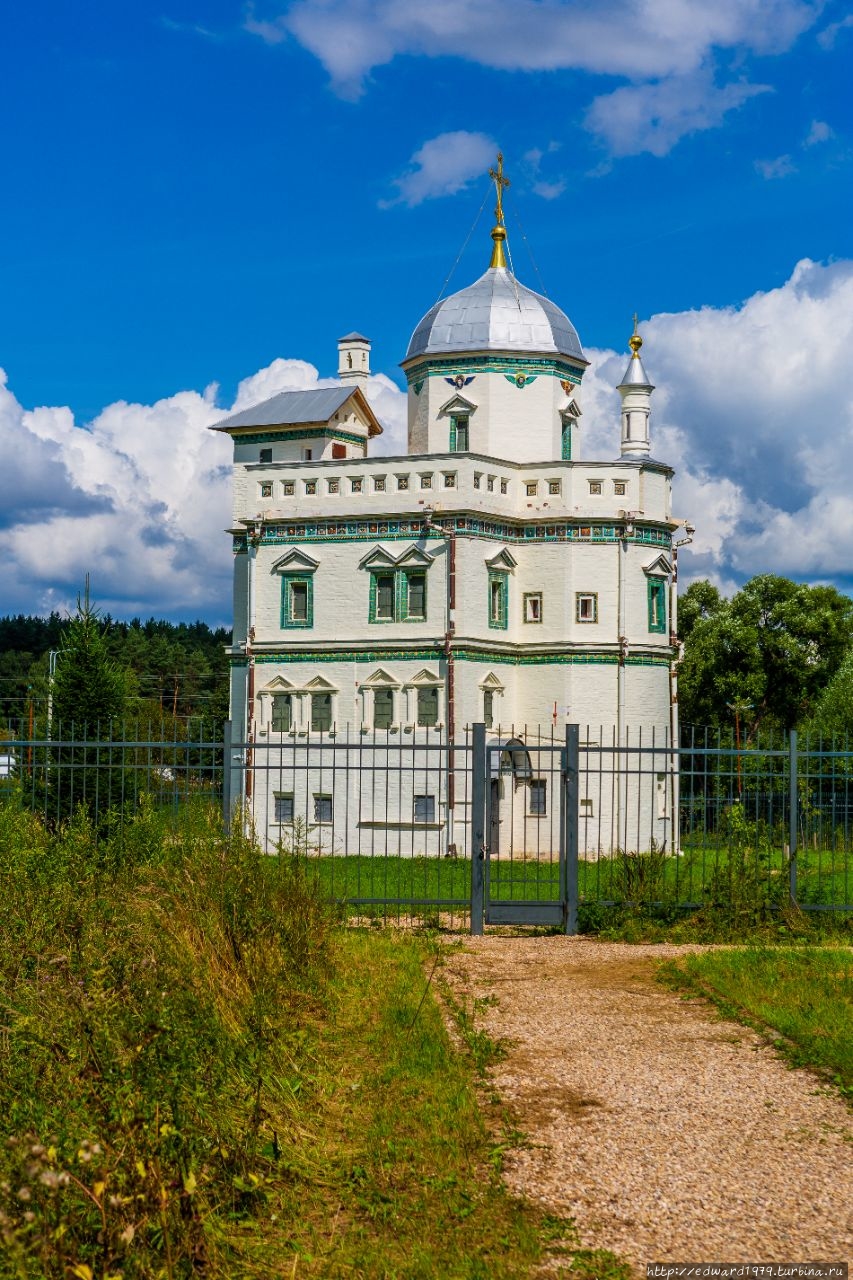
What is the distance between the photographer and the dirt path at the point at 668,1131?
21.2 ft

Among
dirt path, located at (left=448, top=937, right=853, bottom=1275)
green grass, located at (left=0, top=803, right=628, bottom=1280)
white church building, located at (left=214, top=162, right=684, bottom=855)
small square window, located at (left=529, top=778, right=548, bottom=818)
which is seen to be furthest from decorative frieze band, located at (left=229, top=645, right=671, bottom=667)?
green grass, located at (left=0, top=803, right=628, bottom=1280)

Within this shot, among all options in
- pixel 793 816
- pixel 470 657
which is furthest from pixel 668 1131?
pixel 470 657

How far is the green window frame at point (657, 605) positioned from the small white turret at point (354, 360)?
1024 cm

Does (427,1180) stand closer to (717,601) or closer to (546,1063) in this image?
(546,1063)

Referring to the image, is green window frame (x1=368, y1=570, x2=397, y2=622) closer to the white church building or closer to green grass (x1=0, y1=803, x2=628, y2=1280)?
the white church building

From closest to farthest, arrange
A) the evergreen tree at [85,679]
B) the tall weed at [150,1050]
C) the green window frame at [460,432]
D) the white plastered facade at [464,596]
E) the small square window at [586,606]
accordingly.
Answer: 1. the tall weed at [150,1050]
2. the evergreen tree at [85,679]
3. the white plastered facade at [464,596]
4. the small square window at [586,606]
5. the green window frame at [460,432]

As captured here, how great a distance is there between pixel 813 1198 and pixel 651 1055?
3.04 metres

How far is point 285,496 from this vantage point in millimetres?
35219

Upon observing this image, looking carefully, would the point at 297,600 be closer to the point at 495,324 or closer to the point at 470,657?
the point at 470,657

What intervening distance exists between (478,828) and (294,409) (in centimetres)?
2403

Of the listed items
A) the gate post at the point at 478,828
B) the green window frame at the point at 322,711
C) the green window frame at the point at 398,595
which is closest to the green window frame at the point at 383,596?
the green window frame at the point at 398,595

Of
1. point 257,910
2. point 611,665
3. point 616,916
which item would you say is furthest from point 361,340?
point 257,910

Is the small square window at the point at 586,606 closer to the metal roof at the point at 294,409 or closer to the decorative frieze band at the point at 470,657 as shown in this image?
the decorative frieze band at the point at 470,657

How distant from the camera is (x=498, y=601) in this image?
34250mm
